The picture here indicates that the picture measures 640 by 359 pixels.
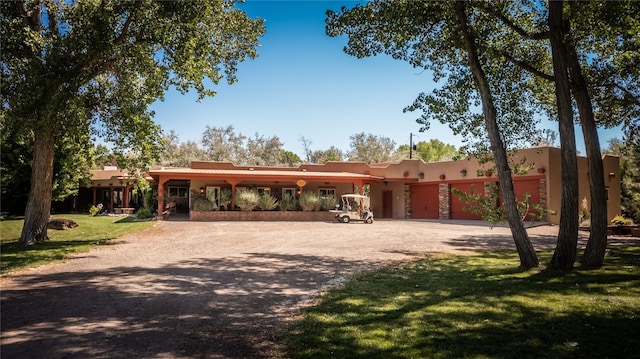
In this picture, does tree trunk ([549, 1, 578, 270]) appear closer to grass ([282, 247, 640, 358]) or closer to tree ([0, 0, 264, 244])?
grass ([282, 247, 640, 358])

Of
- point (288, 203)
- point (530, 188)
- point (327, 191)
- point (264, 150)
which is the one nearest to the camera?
point (530, 188)

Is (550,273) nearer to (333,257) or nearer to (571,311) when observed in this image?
(571,311)

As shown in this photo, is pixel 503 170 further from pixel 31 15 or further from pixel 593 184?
pixel 31 15

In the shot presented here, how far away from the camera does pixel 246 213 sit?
22.0 m

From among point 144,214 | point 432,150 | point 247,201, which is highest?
point 432,150

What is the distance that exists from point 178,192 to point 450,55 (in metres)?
22.3

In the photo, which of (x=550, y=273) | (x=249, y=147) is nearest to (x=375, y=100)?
(x=550, y=273)

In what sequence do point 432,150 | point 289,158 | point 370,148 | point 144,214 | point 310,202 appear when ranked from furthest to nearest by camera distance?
point 432,150 → point 289,158 → point 370,148 → point 310,202 → point 144,214

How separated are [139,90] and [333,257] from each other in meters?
7.61

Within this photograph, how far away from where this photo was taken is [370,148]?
5472 cm

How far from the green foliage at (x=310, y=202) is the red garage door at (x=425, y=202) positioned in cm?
779

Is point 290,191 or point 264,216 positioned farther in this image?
point 290,191

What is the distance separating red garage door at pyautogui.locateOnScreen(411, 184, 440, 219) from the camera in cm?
2632

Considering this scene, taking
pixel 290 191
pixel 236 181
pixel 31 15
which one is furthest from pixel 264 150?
pixel 31 15
